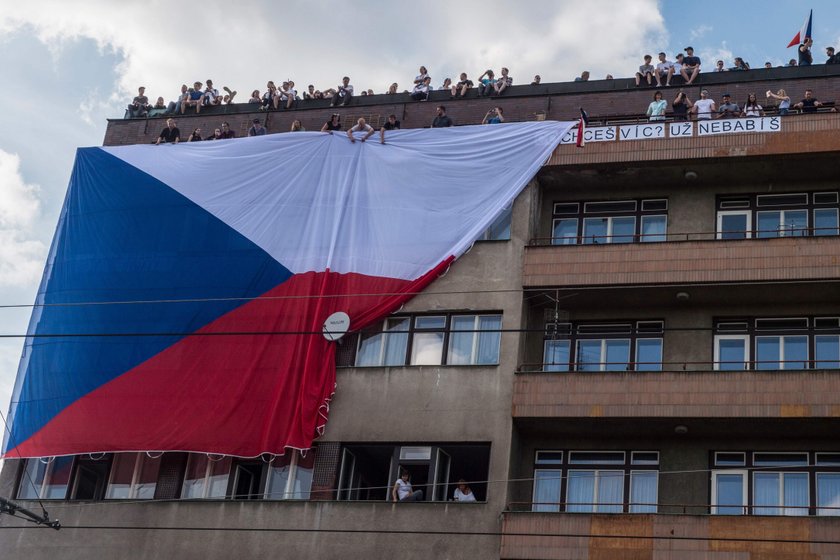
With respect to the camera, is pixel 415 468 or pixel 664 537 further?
pixel 415 468

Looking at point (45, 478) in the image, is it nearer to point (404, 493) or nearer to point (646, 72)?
point (404, 493)

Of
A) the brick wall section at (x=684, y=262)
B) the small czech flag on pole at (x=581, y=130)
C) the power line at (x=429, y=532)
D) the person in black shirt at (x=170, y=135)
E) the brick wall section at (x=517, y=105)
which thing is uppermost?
the brick wall section at (x=517, y=105)

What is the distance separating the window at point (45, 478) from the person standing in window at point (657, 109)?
1916cm

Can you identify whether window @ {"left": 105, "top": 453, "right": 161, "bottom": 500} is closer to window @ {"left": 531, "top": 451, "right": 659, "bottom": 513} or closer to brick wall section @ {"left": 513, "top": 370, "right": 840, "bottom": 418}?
brick wall section @ {"left": 513, "top": 370, "right": 840, "bottom": 418}

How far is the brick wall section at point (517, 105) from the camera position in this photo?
3797cm

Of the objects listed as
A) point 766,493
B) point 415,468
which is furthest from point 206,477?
point 766,493

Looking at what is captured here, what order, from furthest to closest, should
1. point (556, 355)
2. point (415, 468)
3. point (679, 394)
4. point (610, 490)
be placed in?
point (556, 355), point (415, 468), point (610, 490), point (679, 394)

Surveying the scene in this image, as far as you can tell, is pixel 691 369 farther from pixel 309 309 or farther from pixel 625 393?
pixel 309 309

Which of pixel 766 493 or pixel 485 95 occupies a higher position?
pixel 485 95

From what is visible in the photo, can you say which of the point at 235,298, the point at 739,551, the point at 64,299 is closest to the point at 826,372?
the point at 739,551

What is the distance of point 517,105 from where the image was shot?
40.2m

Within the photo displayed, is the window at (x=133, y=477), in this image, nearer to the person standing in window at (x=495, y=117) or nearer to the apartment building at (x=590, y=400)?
the apartment building at (x=590, y=400)

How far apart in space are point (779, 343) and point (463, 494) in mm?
9272

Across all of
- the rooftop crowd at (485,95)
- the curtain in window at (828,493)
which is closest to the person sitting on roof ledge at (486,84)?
the rooftop crowd at (485,95)
